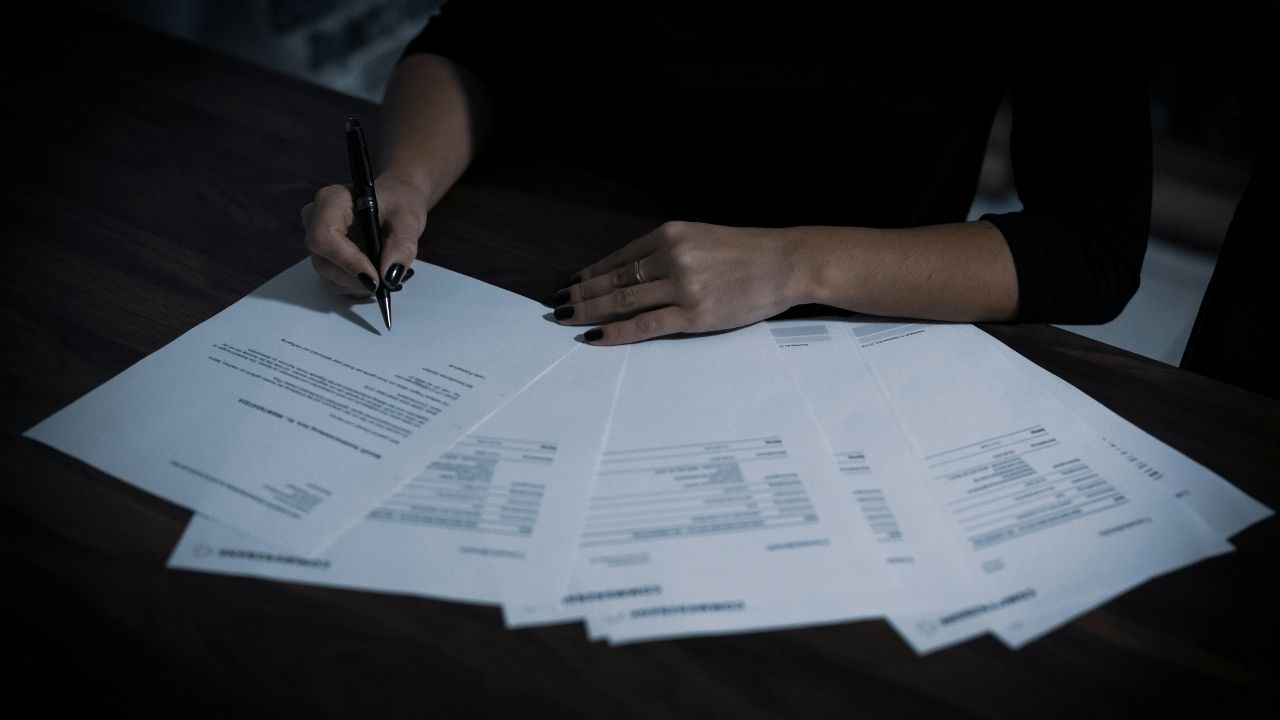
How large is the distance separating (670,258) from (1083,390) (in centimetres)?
41

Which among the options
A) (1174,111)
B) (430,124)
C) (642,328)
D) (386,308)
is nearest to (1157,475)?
(642,328)

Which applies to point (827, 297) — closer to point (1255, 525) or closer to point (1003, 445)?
point (1003, 445)

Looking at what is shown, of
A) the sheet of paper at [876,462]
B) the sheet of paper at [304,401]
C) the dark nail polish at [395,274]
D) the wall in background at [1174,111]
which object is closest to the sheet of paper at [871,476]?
the sheet of paper at [876,462]

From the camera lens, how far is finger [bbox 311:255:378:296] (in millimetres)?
854

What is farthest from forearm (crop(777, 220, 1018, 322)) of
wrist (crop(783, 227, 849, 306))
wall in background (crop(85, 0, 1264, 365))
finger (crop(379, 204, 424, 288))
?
wall in background (crop(85, 0, 1264, 365))

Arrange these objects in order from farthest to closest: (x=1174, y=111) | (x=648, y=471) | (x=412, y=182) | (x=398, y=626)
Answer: (x=1174, y=111)
(x=412, y=182)
(x=648, y=471)
(x=398, y=626)

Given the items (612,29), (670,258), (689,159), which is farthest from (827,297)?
(612,29)

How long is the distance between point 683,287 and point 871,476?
25cm

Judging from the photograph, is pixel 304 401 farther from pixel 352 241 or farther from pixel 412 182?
pixel 412 182

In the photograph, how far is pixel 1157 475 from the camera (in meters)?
0.75

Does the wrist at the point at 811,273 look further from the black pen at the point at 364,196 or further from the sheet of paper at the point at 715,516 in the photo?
the black pen at the point at 364,196

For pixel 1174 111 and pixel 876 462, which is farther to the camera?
pixel 1174 111

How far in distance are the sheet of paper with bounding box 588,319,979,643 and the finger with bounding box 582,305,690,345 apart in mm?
102

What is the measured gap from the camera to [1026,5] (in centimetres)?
97
